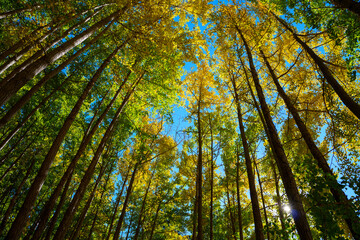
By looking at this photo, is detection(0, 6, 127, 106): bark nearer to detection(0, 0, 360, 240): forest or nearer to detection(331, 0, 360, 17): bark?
detection(0, 0, 360, 240): forest

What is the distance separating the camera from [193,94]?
32.3 ft

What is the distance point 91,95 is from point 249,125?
7061mm

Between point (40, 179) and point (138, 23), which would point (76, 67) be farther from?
point (40, 179)

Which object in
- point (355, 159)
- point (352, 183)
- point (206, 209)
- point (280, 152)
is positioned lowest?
point (352, 183)

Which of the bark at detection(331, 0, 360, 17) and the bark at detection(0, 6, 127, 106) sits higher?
the bark at detection(331, 0, 360, 17)

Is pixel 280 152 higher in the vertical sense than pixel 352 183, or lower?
higher

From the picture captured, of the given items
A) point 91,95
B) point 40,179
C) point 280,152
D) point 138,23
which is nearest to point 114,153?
point 91,95

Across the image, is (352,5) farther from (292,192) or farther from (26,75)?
(26,75)

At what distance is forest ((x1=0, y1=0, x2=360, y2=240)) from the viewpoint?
2961 millimetres

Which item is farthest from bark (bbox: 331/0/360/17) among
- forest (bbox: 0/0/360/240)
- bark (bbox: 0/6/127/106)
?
bark (bbox: 0/6/127/106)

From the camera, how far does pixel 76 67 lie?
6.46 meters

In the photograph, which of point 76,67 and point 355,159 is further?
point 76,67

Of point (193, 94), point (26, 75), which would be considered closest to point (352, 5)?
point (26, 75)

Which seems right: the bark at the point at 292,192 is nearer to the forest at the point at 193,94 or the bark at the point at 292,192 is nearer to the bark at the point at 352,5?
the forest at the point at 193,94
